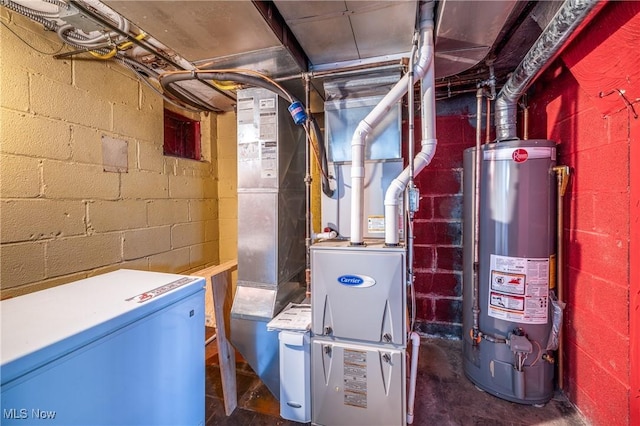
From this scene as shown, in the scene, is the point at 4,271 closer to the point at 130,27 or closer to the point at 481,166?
the point at 130,27

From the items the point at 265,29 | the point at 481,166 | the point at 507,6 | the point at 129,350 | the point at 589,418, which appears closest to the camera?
the point at 129,350

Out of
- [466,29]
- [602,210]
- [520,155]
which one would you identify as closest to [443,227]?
[520,155]

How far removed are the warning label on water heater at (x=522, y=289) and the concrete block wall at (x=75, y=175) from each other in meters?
2.46

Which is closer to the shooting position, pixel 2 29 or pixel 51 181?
pixel 2 29

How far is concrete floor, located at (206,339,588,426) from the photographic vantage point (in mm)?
1553

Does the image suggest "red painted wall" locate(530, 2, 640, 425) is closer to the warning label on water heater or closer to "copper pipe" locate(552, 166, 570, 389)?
"copper pipe" locate(552, 166, 570, 389)

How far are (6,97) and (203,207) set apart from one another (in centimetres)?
148

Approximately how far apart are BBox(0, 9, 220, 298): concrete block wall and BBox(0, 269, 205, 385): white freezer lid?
1.79 ft

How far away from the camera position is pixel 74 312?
917 mm

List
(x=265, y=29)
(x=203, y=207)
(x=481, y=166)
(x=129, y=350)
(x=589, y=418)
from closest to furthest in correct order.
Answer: (x=129, y=350) → (x=265, y=29) → (x=589, y=418) → (x=481, y=166) → (x=203, y=207)

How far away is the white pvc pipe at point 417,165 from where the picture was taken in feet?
4.71

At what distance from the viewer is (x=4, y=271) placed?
4.41 ft

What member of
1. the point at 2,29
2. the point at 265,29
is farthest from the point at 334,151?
the point at 2,29

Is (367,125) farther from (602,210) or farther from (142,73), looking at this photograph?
(142,73)
